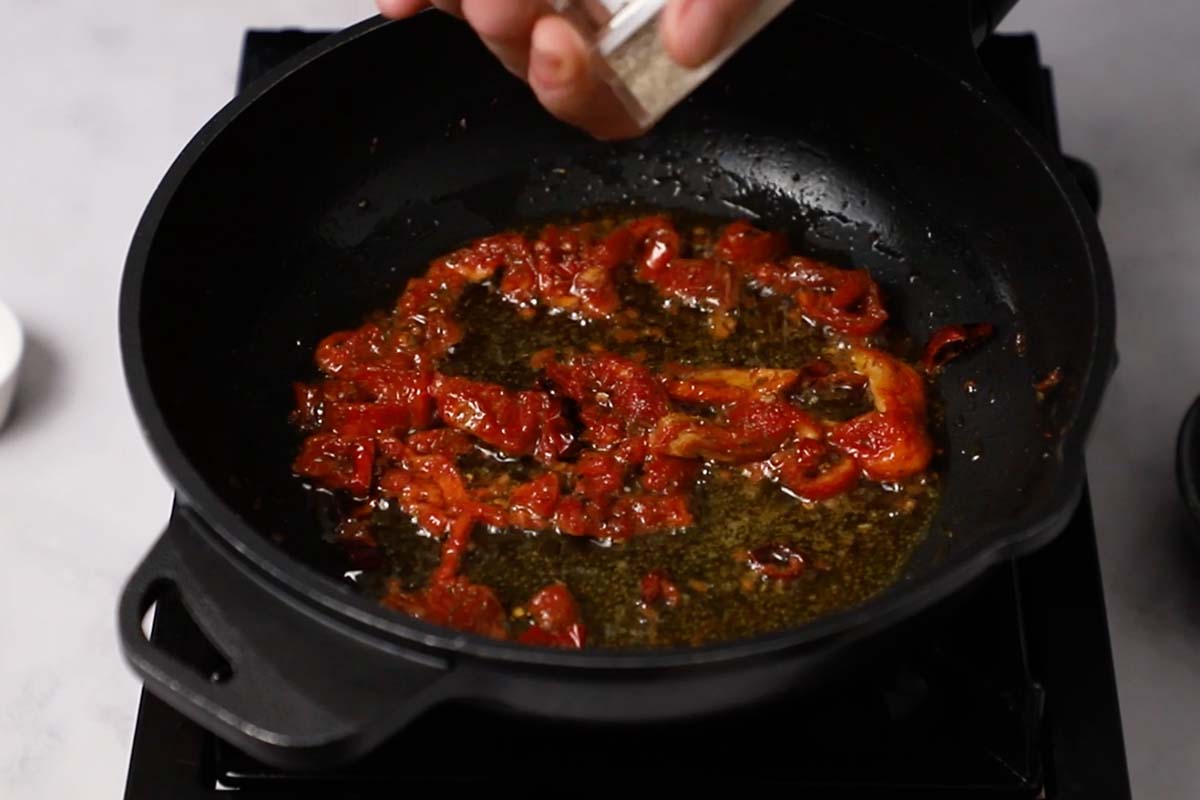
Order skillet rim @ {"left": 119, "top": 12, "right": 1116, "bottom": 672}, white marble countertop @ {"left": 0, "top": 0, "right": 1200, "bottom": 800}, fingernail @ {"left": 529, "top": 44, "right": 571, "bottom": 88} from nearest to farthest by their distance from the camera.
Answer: skillet rim @ {"left": 119, "top": 12, "right": 1116, "bottom": 672} → fingernail @ {"left": 529, "top": 44, "right": 571, "bottom": 88} → white marble countertop @ {"left": 0, "top": 0, "right": 1200, "bottom": 800}

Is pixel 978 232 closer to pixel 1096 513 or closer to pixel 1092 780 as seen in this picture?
pixel 1096 513

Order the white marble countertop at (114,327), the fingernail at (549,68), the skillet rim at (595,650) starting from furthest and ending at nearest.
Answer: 1. the white marble countertop at (114,327)
2. the fingernail at (549,68)
3. the skillet rim at (595,650)

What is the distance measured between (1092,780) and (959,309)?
595 mm

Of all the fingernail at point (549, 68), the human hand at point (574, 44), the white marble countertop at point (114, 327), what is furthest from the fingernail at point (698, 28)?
the white marble countertop at point (114, 327)

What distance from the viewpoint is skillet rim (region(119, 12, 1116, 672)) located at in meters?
1.18

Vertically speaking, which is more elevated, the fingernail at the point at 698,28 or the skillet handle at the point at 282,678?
the fingernail at the point at 698,28

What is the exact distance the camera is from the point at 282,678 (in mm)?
1238

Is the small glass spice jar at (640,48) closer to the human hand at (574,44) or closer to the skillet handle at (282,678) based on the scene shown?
the human hand at (574,44)

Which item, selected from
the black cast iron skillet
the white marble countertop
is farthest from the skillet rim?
the white marble countertop

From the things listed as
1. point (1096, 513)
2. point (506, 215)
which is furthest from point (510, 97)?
point (1096, 513)

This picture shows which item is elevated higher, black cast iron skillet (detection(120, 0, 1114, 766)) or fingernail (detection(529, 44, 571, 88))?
fingernail (detection(529, 44, 571, 88))

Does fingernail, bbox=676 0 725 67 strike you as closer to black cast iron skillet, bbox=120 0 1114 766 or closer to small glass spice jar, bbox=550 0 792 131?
small glass spice jar, bbox=550 0 792 131

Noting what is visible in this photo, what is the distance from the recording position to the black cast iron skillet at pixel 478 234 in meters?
1.22

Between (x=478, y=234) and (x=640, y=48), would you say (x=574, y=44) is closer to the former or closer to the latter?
(x=640, y=48)
